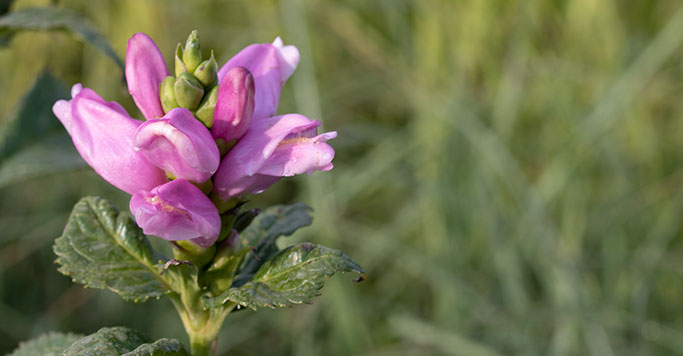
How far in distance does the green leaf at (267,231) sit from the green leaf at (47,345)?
11cm

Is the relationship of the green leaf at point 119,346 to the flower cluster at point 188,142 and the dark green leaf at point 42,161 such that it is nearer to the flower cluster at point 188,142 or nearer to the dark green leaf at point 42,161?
the flower cluster at point 188,142

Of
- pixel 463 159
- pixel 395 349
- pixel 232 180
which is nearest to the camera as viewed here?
pixel 232 180

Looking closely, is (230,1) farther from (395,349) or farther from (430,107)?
(395,349)

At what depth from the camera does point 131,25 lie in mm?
1697

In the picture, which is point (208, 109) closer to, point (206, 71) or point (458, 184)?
point (206, 71)

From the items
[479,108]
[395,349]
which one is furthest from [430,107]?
[395,349]

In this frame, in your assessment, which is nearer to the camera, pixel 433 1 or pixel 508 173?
pixel 508 173

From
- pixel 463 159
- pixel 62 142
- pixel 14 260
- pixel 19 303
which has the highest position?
pixel 62 142

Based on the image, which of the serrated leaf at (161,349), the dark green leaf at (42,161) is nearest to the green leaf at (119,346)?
the serrated leaf at (161,349)

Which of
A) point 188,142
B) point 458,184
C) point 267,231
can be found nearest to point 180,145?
point 188,142

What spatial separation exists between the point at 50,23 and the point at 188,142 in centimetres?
22

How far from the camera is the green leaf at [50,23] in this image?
432 mm

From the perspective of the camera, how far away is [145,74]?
0.32 meters

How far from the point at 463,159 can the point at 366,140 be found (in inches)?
10.1
